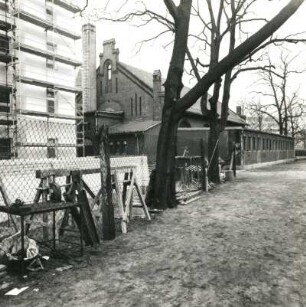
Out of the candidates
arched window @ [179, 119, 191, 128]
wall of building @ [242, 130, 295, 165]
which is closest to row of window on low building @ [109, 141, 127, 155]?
arched window @ [179, 119, 191, 128]

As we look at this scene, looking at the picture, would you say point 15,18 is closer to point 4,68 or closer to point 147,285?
point 4,68

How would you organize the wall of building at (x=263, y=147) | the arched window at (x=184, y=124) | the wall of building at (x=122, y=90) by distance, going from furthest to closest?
the arched window at (x=184, y=124) → the wall of building at (x=122, y=90) → the wall of building at (x=263, y=147)

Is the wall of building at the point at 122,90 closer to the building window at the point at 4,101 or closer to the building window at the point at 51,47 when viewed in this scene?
the building window at the point at 51,47

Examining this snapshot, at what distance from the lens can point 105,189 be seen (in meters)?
7.04

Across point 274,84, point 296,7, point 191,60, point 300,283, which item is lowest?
point 300,283

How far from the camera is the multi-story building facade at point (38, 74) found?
25297 millimetres

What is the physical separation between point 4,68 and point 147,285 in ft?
80.8

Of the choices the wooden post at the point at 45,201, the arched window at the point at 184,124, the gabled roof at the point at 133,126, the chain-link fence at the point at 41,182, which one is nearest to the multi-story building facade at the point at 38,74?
the gabled roof at the point at 133,126

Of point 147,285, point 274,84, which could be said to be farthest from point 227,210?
point 274,84

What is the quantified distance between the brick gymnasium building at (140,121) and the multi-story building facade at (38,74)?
4.00 m

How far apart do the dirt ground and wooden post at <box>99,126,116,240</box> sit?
29cm

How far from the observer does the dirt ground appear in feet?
14.4

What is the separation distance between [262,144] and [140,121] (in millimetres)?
12195

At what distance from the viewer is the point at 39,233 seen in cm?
745
